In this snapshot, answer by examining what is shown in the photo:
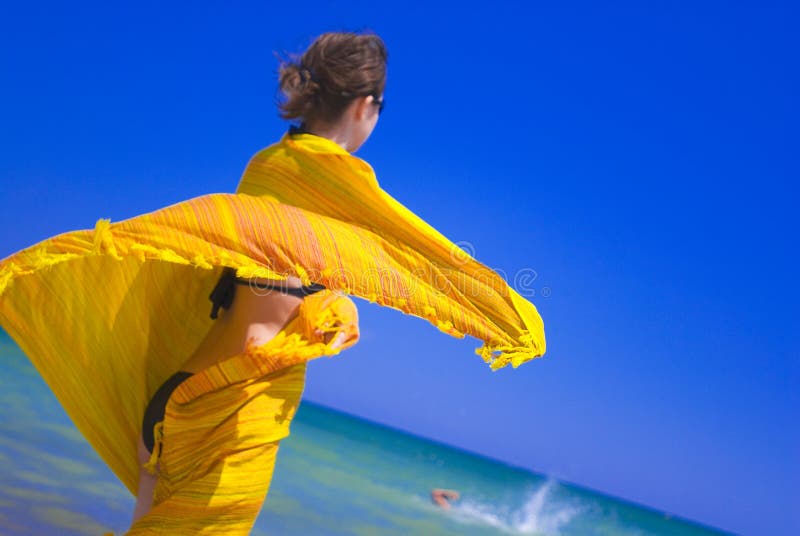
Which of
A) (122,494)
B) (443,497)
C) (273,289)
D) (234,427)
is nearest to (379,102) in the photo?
(273,289)

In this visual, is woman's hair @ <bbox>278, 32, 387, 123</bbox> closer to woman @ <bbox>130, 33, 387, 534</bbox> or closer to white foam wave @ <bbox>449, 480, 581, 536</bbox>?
woman @ <bbox>130, 33, 387, 534</bbox>

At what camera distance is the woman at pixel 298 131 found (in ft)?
7.80

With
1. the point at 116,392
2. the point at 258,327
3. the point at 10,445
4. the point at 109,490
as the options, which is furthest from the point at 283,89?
the point at 10,445

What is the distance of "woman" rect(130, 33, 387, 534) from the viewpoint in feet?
7.80

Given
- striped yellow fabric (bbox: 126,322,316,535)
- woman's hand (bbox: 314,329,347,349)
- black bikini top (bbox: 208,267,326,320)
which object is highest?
black bikini top (bbox: 208,267,326,320)

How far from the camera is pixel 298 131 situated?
2.48 metres

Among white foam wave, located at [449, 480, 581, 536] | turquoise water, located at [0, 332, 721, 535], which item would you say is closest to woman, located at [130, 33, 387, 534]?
turquoise water, located at [0, 332, 721, 535]

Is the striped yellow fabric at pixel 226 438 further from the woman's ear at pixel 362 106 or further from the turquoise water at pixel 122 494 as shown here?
the turquoise water at pixel 122 494

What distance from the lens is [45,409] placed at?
29.8 feet

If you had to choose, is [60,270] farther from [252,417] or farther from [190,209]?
[252,417]

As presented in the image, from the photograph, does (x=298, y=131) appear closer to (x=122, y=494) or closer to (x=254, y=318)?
(x=254, y=318)

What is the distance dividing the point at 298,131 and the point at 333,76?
19cm

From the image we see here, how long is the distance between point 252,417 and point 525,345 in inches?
31.2

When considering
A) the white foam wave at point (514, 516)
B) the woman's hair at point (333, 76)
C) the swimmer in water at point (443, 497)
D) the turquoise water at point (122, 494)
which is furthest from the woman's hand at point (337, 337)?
the swimmer in water at point (443, 497)
